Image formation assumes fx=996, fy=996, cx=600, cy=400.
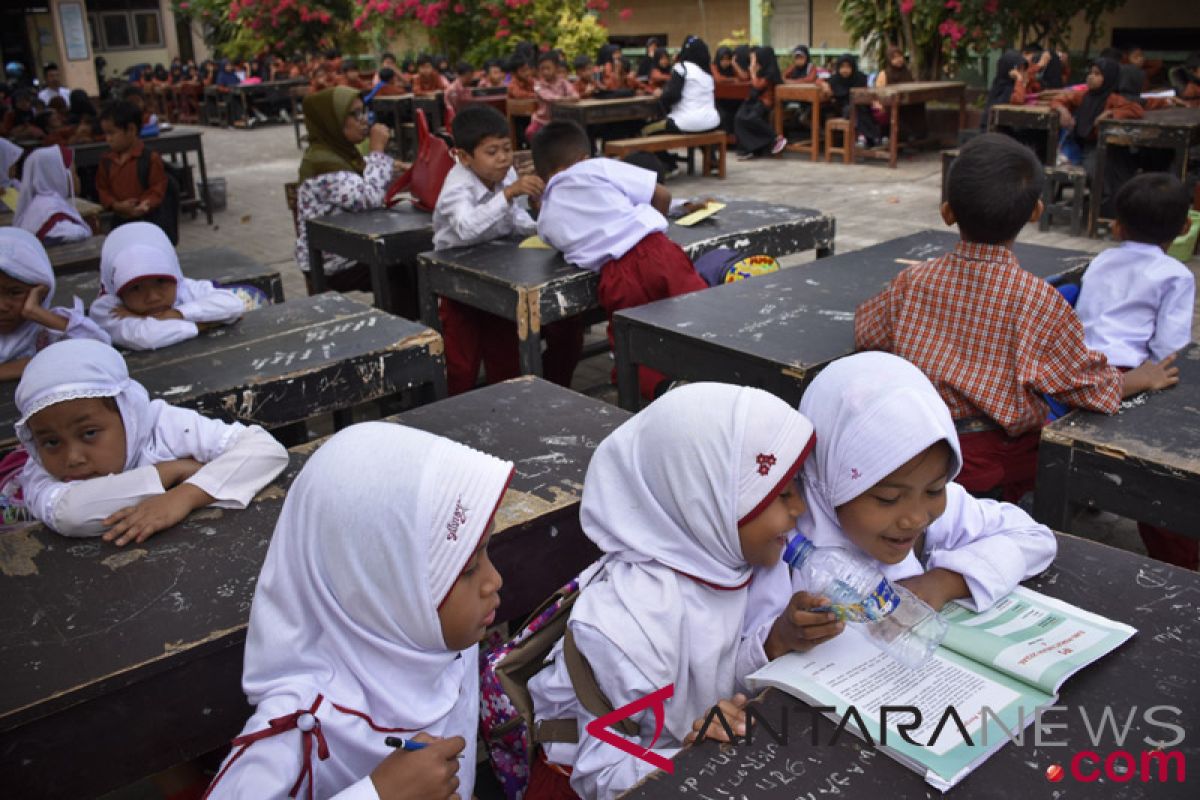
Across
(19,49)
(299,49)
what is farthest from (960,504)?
(19,49)

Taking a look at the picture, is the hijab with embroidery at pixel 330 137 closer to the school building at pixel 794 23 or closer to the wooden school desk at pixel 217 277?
the wooden school desk at pixel 217 277

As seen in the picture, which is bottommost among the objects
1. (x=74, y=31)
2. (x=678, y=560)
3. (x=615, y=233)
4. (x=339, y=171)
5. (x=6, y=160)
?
(x=678, y=560)

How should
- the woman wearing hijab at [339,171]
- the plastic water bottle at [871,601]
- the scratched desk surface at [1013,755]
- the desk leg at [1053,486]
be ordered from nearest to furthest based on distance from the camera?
the scratched desk surface at [1013,755], the plastic water bottle at [871,601], the desk leg at [1053,486], the woman wearing hijab at [339,171]

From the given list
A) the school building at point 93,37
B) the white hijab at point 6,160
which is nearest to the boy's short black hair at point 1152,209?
the white hijab at point 6,160

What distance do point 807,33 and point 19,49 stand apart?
21.1 meters

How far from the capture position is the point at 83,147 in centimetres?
848

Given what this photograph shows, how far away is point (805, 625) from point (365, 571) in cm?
62

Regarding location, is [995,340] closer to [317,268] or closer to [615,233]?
[615,233]

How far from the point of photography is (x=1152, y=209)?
2.90 meters

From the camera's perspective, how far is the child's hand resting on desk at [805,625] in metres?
1.41

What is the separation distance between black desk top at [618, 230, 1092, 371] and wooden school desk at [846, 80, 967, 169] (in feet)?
21.8

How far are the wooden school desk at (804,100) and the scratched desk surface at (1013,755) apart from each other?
33.1 ft

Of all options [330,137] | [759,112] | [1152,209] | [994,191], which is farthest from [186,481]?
[759,112]

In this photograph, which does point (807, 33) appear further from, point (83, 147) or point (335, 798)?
point (335, 798)
